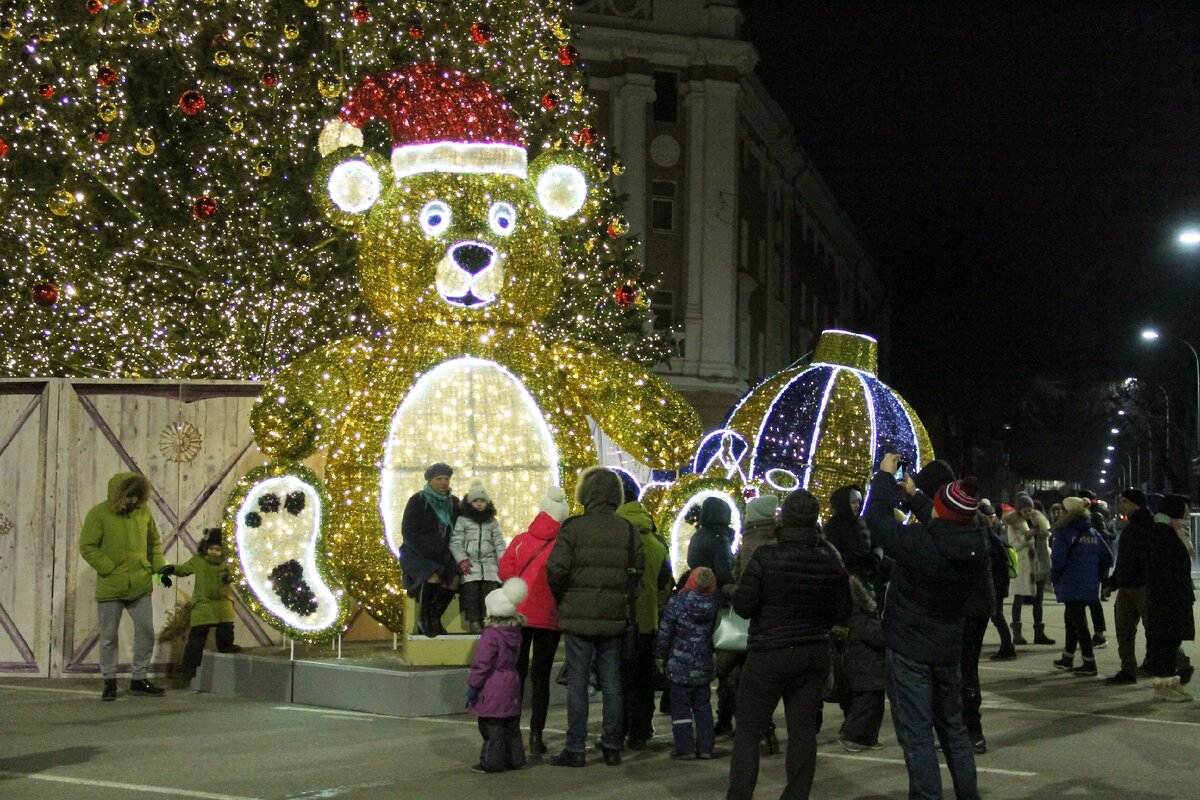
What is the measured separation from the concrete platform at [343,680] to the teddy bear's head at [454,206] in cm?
253

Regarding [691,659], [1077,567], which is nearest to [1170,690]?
[1077,567]

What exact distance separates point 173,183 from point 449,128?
22.8 feet

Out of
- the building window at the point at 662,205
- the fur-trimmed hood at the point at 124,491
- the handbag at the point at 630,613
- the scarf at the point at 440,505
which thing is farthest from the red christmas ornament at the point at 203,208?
the building window at the point at 662,205

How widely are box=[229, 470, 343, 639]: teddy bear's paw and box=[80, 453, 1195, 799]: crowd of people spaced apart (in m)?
0.94

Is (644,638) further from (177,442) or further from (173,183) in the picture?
(173,183)

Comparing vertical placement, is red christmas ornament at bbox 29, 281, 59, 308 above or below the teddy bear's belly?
above

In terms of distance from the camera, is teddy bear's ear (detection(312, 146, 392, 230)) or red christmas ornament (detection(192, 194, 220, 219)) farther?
red christmas ornament (detection(192, 194, 220, 219))

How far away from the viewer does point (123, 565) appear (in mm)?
11750

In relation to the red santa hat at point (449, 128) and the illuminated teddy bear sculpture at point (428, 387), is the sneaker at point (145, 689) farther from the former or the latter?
the red santa hat at point (449, 128)

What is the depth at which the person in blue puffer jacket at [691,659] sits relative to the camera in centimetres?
902

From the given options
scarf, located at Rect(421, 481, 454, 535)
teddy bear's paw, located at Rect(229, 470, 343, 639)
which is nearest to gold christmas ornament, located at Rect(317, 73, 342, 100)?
teddy bear's paw, located at Rect(229, 470, 343, 639)

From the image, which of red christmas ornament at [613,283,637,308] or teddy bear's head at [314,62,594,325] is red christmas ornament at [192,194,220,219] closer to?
red christmas ornament at [613,283,637,308]

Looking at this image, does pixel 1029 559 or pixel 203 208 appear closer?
pixel 203 208

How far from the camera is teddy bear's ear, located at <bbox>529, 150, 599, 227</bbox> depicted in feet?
38.3
